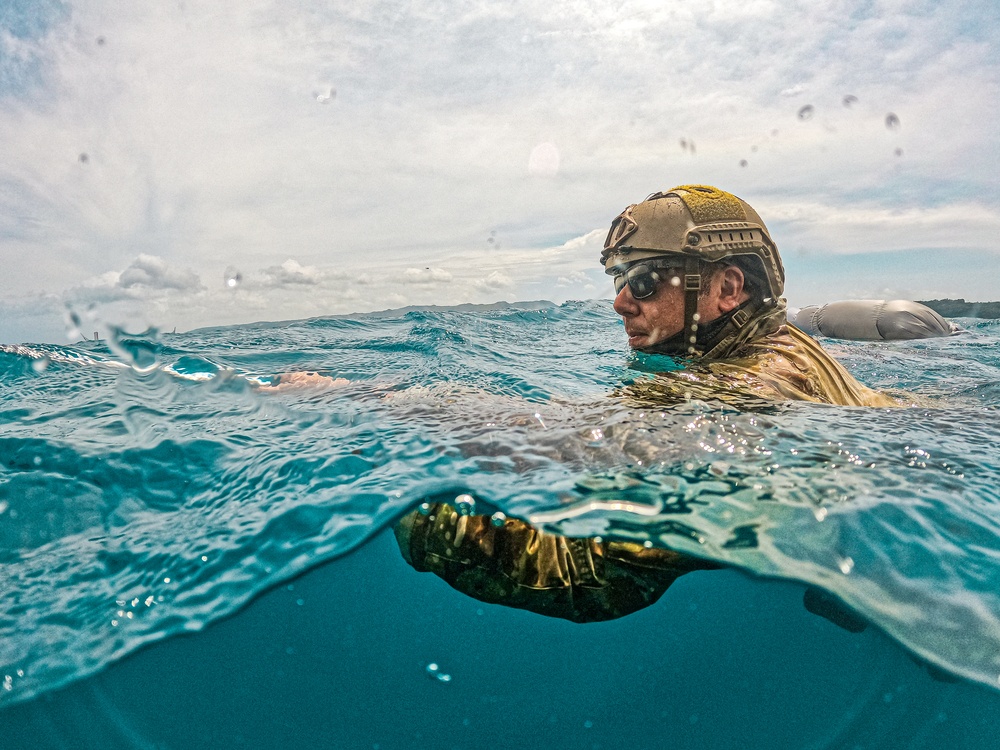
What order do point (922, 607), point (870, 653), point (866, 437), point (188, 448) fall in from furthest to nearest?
point (188, 448) → point (866, 437) → point (870, 653) → point (922, 607)

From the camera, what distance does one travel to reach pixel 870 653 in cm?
212

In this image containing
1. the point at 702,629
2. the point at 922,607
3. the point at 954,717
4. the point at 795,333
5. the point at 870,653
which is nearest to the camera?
the point at 922,607

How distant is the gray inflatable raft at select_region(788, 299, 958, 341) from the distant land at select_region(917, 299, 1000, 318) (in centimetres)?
699

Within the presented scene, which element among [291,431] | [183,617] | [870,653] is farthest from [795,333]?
Result: [183,617]

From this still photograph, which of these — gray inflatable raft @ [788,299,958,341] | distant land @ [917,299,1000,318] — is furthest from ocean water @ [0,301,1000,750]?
distant land @ [917,299,1000,318]

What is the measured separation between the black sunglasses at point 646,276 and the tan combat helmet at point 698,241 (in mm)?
56

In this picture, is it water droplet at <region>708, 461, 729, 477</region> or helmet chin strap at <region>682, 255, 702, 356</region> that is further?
helmet chin strap at <region>682, 255, 702, 356</region>

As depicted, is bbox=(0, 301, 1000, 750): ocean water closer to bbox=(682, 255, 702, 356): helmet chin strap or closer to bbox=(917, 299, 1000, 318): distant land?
bbox=(682, 255, 702, 356): helmet chin strap

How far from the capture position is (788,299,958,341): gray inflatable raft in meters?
9.70

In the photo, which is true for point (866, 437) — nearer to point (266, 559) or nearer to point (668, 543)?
point (668, 543)

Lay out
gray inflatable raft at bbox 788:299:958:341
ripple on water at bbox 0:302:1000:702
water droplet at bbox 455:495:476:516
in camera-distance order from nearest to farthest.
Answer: ripple on water at bbox 0:302:1000:702 < water droplet at bbox 455:495:476:516 < gray inflatable raft at bbox 788:299:958:341

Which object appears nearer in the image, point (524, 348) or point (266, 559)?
point (266, 559)

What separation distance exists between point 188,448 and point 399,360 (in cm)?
425

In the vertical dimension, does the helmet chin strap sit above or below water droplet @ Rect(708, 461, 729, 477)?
above
